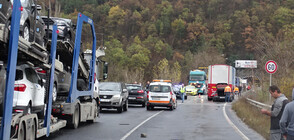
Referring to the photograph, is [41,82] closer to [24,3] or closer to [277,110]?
[24,3]

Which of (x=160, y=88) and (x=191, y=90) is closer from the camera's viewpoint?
(x=160, y=88)

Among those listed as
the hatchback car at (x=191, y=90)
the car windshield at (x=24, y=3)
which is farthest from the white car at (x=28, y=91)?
the hatchback car at (x=191, y=90)

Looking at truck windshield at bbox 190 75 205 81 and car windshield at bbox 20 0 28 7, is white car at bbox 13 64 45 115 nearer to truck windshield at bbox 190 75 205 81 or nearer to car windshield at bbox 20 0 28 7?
car windshield at bbox 20 0 28 7

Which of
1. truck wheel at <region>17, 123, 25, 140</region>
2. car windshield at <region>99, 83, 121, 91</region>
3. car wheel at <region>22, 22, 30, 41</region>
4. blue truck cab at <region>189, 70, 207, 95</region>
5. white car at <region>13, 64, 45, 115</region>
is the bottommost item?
truck wheel at <region>17, 123, 25, 140</region>

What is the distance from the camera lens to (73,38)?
16359 mm

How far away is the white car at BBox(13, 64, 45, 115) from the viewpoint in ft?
33.9

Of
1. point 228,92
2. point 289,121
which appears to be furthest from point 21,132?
point 228,92

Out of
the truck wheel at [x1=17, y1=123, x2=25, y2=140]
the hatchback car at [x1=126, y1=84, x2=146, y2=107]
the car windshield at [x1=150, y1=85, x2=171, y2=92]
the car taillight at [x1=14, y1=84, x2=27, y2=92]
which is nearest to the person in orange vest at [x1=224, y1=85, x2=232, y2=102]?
the hatchback car at [x1=126, y1=84, x2=146, y2=107]

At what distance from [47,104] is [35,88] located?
0.64 metres

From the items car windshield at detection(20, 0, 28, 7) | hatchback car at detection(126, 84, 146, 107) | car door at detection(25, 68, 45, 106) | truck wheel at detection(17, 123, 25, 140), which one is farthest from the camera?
hatchback car at detection(126, 84, 146, 107)

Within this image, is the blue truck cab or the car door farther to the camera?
the blue truck cab

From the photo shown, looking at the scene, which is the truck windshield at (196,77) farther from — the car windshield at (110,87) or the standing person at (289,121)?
the standing person at (289,121)

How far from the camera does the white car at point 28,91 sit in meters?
10.3

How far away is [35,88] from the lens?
37.2ft
